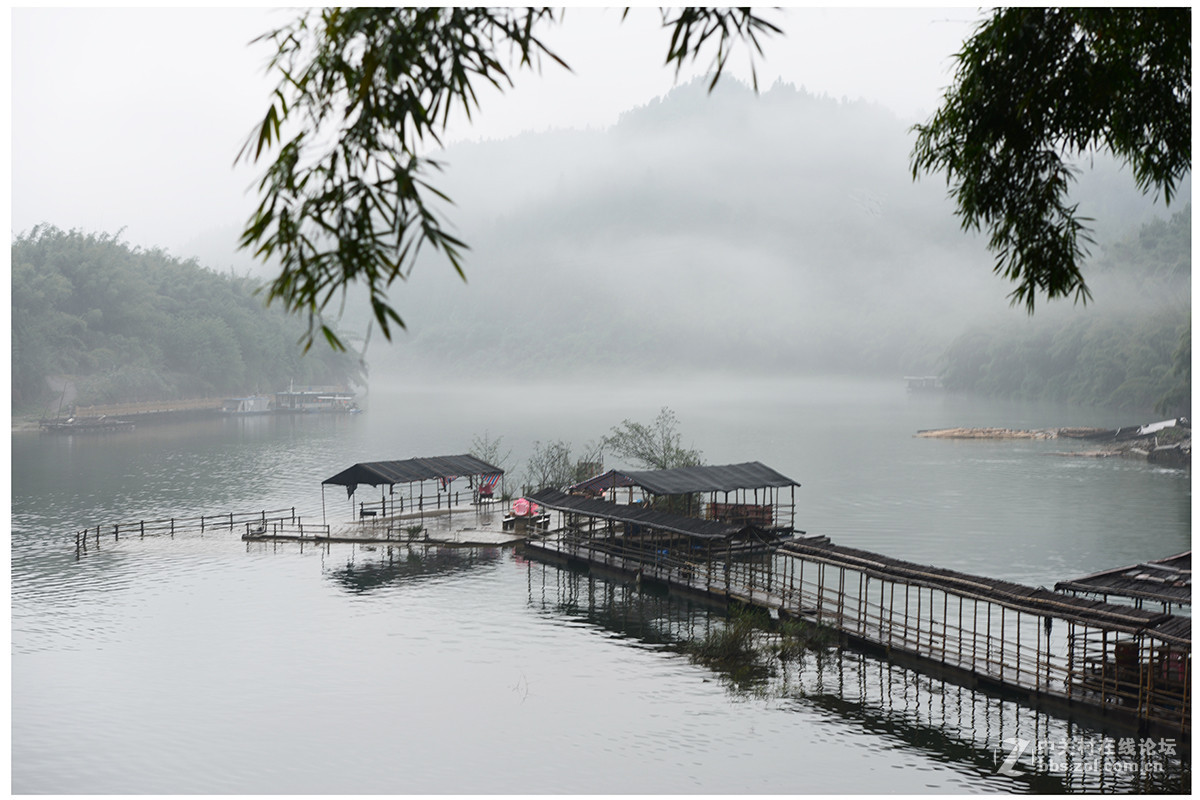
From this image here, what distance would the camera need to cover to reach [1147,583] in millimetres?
25406

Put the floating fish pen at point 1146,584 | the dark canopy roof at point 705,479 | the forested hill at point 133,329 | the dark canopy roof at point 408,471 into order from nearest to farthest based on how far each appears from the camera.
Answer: the floating fish pen at point 1146,584 < the dark canopy roof at point 705,479 < the dark canopy roof at point 408,471 < the forested hill at point 133,329

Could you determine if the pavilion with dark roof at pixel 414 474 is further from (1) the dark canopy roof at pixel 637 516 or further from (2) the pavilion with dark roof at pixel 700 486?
(2) the pavilion with dark roof at pixel 700 486

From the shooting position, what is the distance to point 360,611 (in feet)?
114

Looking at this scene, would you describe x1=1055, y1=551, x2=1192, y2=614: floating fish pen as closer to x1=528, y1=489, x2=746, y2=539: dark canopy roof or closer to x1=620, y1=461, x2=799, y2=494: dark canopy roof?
Answer: x1=528, y1=489, x2=746, y2=539: dark canopy roof

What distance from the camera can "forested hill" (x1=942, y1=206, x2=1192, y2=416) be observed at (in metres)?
127

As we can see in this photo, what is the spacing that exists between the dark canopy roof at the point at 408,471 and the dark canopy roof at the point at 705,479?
992 centimetres

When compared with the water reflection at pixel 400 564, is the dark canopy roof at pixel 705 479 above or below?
above

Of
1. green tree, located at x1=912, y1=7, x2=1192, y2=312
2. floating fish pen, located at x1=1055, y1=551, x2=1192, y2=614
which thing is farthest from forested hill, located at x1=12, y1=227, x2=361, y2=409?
green tree, located at x1=912, y1=7, x2=1192, y2=312

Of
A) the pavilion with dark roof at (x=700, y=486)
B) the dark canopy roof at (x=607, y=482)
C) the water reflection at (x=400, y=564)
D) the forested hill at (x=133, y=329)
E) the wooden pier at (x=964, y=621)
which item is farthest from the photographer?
the forested hill at (x=133, y=329)

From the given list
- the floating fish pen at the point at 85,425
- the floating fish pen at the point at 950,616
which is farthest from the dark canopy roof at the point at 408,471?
the floating fish pen at the point at 85,425

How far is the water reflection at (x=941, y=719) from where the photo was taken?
824 inches

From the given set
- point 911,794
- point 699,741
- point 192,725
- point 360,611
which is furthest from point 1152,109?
point 360,611

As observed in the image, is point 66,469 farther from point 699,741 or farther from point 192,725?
point 699,741

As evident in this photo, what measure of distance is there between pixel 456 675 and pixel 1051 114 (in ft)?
73.2
